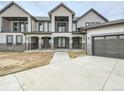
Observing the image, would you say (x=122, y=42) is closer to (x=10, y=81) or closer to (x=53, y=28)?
(x=10, y=81)

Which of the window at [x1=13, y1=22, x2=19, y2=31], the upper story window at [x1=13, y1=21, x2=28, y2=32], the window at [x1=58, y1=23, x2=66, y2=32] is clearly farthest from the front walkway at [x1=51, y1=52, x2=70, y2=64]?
the window at [x1=13, y1=22, x2=19, y2=31]

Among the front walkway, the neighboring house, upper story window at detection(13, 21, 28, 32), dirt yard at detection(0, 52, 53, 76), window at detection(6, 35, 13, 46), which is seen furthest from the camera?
upper story window at detection(13, 21, 28, 32)

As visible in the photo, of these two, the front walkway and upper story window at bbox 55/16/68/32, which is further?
upper story window at bbox 55/16/68/32

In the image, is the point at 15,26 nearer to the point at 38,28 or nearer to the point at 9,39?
the point at 9,39

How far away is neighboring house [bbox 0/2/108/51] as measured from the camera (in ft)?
88.7

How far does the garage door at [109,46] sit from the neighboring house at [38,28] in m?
10.3

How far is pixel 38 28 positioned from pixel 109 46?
67.0 feet

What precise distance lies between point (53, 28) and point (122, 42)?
16260 millimetres

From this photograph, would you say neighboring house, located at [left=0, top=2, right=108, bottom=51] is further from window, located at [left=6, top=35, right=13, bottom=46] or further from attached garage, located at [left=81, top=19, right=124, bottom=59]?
attached garage, located at [left=81, top=19, right=124, bottom=59]

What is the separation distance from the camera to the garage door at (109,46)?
1365cm

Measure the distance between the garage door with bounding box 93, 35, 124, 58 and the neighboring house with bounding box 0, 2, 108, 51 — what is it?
33.7ft

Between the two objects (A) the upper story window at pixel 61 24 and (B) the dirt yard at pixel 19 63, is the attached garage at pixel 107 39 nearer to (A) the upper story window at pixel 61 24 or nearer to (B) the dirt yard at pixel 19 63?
(B) the dirt yard at pixel 19 63

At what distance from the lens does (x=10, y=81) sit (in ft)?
20.6

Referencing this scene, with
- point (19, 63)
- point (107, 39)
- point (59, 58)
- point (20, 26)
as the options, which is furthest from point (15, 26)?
point (107, 39)
